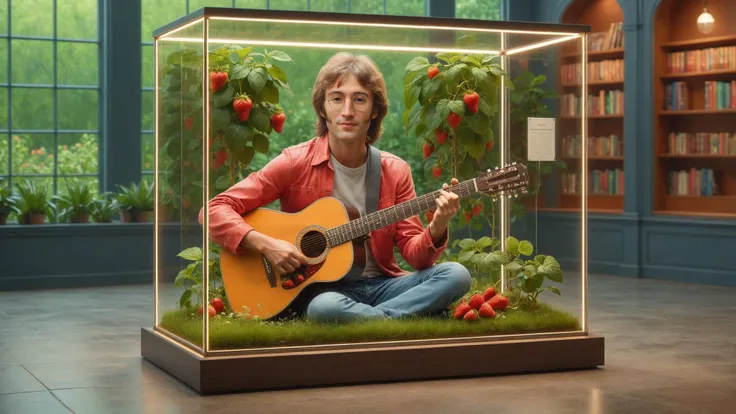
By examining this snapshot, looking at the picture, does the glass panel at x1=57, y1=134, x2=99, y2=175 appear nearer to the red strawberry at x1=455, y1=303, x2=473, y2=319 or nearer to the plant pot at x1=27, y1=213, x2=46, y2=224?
the plant pot at x1=27, y1=213, x2=46, y2=224

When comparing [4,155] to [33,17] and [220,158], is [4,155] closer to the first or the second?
[33,17]

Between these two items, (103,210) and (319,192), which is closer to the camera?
(319,192)

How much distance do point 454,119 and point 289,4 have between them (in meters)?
4.72

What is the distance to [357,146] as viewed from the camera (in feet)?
15.0

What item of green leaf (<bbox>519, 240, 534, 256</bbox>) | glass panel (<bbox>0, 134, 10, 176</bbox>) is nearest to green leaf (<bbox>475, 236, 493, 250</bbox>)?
green leaf (<bbox>519, 240, 534, 256</bbox>)

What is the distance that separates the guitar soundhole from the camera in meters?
4.34

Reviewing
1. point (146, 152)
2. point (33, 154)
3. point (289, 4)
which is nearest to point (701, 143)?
point (289, 4)

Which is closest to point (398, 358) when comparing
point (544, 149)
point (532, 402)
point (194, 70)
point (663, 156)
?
point (532, 402)

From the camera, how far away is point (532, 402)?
3932mm

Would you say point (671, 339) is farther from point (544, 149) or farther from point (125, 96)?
point (125, 96)

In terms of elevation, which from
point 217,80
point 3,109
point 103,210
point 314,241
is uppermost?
point 3,109

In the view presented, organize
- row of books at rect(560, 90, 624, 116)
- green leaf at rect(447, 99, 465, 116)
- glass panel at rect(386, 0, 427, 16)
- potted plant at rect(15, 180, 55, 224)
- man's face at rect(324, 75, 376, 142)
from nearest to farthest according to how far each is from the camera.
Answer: man's face at rect(324, 75, 376, 142)
green leaf at rect(447, 99, 465, 116)
potted plant at rect(15, 180, 55, 224)
row of books at rect(560, 90, 624, 116)
glass panel at rect(386, 0, 427, 16)

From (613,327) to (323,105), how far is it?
2.35m

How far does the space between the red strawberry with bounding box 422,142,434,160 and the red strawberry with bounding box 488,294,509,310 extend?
686 mm
